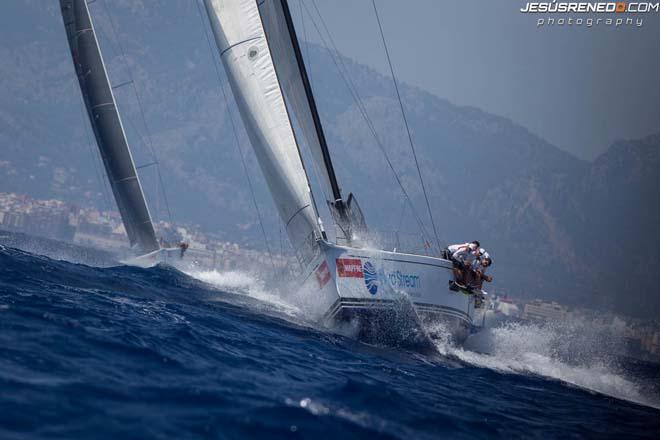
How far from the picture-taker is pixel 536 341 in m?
12.6

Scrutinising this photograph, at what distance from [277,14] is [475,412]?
8.67 meters

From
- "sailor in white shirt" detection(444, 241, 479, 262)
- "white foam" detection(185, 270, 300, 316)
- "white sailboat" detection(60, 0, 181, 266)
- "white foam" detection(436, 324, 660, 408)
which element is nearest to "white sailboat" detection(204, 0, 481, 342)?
"sailor in white shirt" detection(444, 241, 479, 262)

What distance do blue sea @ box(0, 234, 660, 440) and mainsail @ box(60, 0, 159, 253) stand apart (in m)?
10.6

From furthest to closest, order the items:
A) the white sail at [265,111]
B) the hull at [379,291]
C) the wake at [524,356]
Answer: the white sail at [265,111]
the wake at [524,356]
the hull at [379,291]

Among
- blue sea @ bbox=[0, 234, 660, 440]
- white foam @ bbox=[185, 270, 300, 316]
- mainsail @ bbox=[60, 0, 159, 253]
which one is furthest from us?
mainsail @ bbox=[60, 0, 159, 253]

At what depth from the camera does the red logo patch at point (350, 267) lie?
30.7 ft

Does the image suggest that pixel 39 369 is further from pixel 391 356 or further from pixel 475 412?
pixel 391 356

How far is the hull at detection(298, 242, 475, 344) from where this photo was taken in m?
9.36

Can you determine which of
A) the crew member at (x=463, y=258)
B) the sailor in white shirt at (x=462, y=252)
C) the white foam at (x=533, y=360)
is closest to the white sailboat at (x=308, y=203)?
the crew member at (x=463, y=258)

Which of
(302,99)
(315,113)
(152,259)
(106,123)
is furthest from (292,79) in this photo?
(152,259)

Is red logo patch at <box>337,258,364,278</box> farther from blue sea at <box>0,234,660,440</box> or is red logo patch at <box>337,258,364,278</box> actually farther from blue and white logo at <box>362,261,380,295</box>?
blue sea at <box>0,234,660,440</box>

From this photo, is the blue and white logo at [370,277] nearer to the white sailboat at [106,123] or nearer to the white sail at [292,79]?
the white sail at [292,79]

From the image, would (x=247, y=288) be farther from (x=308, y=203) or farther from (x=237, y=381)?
(x=237, y=381)

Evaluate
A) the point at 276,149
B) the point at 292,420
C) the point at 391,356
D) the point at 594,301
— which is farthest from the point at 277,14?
the point at 594,301
